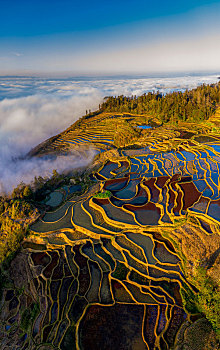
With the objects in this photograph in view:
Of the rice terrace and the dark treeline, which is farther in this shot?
the dark treeline

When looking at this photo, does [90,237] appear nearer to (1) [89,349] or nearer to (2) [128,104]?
(1) [89,349]

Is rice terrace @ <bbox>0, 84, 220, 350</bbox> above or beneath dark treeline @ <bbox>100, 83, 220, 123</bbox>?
beneath

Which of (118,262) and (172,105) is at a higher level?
(172,105)

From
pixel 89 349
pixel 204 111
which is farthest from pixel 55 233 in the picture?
pixel 204 111

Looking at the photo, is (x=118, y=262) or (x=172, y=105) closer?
(x=118, y=262)
